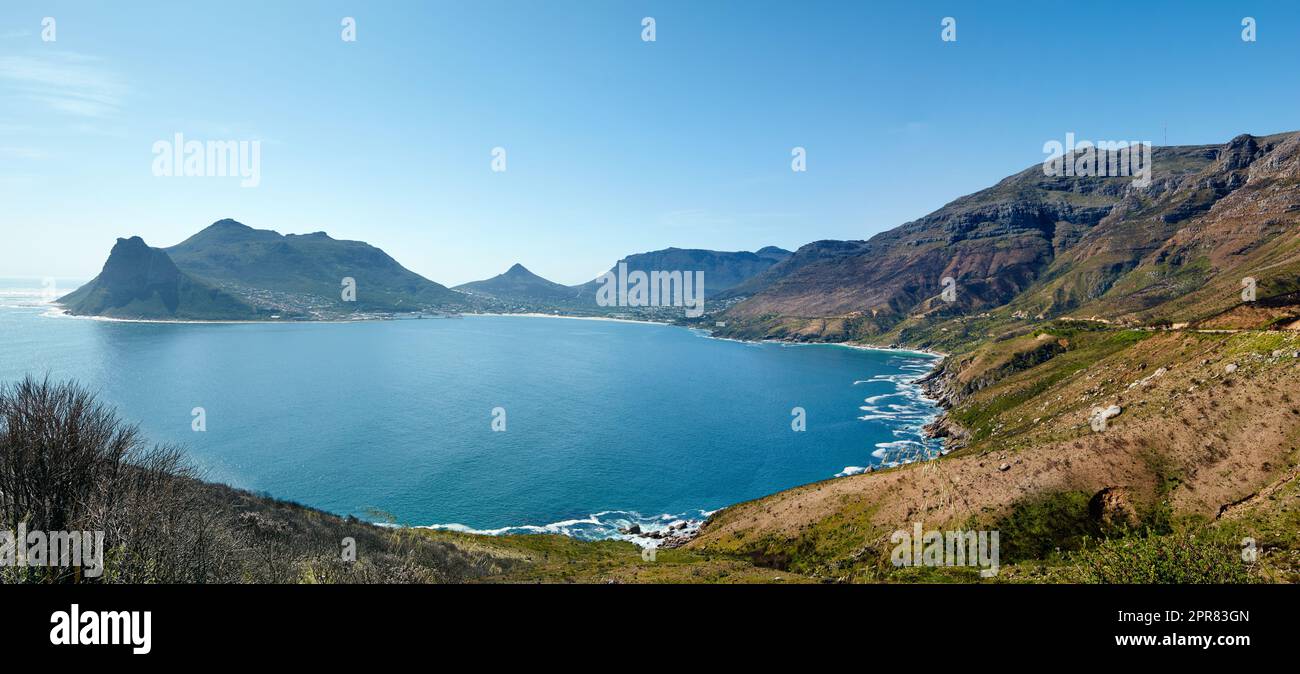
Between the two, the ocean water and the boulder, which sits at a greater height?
the boulder

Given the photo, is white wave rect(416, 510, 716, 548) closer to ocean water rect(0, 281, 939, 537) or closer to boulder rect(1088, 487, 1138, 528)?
ocean water rect(0, 281, 939, 537)

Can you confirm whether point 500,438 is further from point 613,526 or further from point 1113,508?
point 1113,508

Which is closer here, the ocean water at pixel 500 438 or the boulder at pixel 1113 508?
the boulder at pixel 1113 508

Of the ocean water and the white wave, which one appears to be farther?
the ocean water

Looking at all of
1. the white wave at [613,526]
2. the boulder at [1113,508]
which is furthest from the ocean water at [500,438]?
the boulder at [1113,508]

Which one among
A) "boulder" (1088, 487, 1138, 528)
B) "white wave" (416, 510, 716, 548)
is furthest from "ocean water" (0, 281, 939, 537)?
"boulder" (1088, 487, 1138, 528)

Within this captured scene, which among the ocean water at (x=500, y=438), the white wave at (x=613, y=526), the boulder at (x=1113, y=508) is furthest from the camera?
the ocean water at (x=500, y=438)

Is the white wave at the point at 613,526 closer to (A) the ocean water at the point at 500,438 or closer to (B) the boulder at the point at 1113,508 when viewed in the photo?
(A) the ocean water at the point at 500,438

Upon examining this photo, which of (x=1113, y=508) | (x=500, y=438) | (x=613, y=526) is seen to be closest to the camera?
(x=1113, y=508)

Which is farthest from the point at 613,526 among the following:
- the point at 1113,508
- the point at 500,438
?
the point at 1113,508

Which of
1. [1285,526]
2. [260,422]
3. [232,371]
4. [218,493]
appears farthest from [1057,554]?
[232,371]
